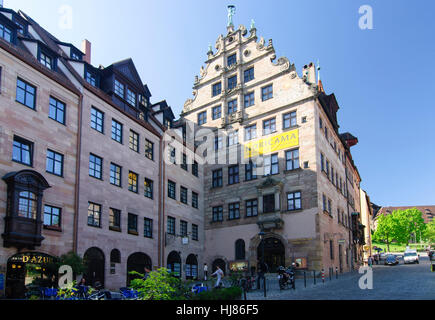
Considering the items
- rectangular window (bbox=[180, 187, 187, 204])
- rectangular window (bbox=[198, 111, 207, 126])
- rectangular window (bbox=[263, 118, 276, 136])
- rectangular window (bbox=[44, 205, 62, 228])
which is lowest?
rectangular window (bbox=[44, 205, 62, 228])

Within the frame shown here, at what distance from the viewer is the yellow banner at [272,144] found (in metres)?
36.0

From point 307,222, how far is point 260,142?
8.15 metres

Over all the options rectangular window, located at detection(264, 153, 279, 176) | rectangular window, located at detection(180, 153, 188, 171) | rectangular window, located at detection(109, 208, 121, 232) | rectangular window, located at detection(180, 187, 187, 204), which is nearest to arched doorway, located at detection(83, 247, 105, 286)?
rectangular window, located at detection(109, 208, 121, 232)

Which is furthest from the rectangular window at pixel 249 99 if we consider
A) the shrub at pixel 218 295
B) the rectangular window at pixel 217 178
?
the shrub at pixel 218 295

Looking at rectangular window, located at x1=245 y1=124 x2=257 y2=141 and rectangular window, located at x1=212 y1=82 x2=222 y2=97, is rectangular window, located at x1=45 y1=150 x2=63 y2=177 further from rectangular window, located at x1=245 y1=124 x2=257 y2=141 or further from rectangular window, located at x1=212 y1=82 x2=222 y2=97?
rectangular window, located at x1=212 y1=82 x2=222 y2=97

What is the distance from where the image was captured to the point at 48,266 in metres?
21.6

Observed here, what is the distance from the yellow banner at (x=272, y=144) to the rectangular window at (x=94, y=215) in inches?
623

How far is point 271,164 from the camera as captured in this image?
3694 centimetres

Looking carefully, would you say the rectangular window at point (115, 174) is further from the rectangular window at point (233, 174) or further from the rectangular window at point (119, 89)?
the rectangular window at point (233, 174)

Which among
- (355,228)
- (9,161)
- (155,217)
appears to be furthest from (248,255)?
(9,161)

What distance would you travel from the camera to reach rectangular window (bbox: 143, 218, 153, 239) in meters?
30.9

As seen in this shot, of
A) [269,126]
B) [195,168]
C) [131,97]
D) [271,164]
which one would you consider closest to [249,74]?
[269,126]

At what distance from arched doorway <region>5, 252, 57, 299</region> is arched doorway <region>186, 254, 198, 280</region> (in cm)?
1539

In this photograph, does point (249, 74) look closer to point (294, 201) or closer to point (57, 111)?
point (294, 201)
